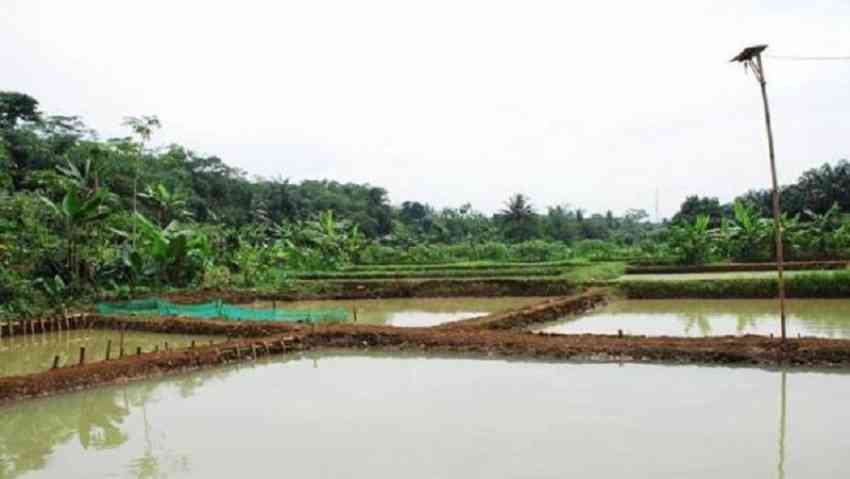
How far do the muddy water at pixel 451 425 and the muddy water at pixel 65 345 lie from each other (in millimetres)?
2922

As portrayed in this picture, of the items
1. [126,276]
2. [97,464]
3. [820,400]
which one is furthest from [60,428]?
[126,276]

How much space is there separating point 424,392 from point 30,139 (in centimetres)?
2923

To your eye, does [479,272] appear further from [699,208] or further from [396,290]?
[699,208]

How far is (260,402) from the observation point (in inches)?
324

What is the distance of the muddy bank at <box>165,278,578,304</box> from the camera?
19.6 metres

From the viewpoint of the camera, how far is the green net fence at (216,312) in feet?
46.9

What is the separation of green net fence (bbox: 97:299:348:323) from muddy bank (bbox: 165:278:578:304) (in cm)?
245

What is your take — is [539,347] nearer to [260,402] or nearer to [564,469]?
[260,402]

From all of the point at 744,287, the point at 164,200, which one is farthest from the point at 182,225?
the point at 744,287

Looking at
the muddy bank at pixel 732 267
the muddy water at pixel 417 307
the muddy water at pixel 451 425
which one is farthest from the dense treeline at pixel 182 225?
the muddy water at pixel 451 425

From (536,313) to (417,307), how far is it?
15.8 ft

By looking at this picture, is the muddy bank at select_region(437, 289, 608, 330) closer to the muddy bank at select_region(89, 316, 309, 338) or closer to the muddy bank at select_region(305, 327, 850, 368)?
the muddy bank at select_region(305, 327, 850, 368)

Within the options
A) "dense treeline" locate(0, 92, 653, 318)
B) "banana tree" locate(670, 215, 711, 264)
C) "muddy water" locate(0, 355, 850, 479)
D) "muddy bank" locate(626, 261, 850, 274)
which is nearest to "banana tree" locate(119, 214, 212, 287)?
"dense treeline" locate(0, 92, 653, 318)

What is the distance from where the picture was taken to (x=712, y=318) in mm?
14172
